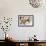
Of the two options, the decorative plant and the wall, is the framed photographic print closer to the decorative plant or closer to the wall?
the wall

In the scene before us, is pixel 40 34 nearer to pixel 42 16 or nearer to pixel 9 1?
pixel 42 16

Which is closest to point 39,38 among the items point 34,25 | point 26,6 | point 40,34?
point 40,34

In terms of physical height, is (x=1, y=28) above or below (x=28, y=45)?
above

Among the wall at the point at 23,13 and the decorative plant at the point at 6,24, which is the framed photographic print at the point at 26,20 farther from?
the decorative plant at the point at 6,24

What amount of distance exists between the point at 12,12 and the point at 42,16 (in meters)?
1.08

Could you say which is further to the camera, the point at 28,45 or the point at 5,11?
the point at 5,11

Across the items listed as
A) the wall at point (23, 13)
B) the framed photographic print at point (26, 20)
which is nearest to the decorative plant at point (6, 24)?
the wall at point (23, 13)

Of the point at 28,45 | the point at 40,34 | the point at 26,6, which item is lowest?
the point at 28,45

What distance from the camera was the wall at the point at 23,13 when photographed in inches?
184

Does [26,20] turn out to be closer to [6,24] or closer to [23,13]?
[23,13]

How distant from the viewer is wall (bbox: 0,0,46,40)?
468 cm

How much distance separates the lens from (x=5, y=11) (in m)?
4.72

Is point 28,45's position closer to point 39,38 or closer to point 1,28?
point 39,38

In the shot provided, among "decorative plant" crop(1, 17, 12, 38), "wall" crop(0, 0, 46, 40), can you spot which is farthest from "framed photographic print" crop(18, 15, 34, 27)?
"decorative plant" crop(1, 17, 12, 38)
